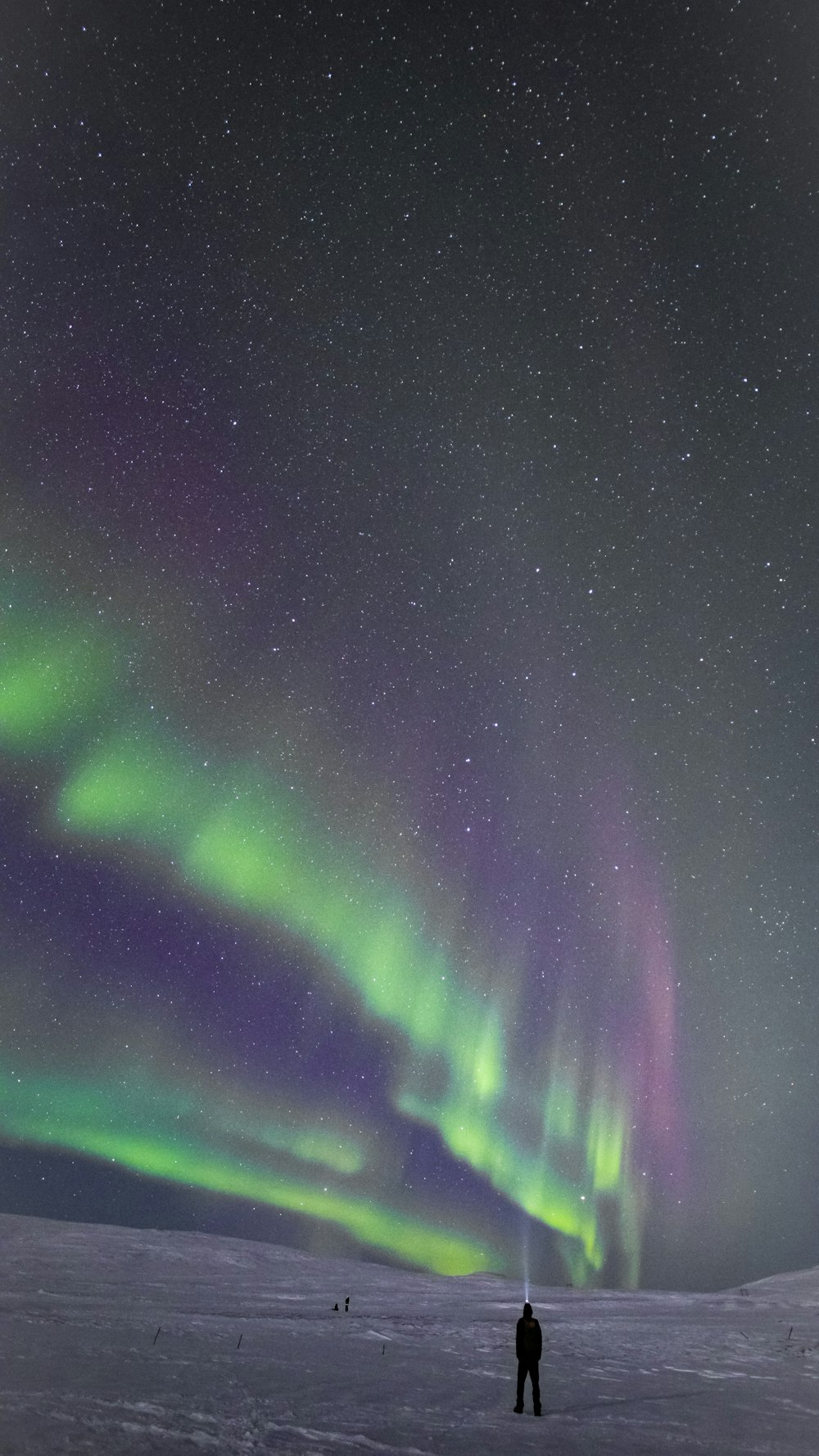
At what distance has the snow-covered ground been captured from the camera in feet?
30.6

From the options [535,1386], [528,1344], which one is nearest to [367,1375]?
[535,1386]

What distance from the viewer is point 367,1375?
1367cm

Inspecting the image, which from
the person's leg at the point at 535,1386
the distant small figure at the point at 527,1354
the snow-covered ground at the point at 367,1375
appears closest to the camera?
the snow-covered ground at the point at 367,1375

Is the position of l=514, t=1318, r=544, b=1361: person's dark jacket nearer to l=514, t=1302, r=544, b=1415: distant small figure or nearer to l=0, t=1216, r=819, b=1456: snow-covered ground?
l=514, t=1302, r=544, b=1415: distant small figure

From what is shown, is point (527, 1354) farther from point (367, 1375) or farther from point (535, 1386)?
point (367, 1375)

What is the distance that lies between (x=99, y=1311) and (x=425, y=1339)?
715 cm

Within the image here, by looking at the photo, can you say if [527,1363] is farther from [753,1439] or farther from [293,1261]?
[293,1261]

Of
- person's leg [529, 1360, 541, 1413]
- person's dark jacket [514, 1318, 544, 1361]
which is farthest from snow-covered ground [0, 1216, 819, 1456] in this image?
person's dark jacket [514, 1318, 544, 1361]

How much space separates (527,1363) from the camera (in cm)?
1127

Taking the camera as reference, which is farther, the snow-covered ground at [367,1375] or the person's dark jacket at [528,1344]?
the person's dark jacket at [528,1344]

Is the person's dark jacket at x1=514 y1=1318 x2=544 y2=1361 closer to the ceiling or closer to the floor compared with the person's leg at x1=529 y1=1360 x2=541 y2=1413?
closer to the ceiling

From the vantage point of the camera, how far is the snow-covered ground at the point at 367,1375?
9.31 meters

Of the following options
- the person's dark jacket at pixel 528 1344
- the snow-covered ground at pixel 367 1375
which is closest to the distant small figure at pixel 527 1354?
the person's dark jacket at pixel 528 1344

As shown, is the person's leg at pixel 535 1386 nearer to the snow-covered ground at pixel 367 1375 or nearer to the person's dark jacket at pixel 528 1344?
the person's dark jacket at pixel 528 1344
